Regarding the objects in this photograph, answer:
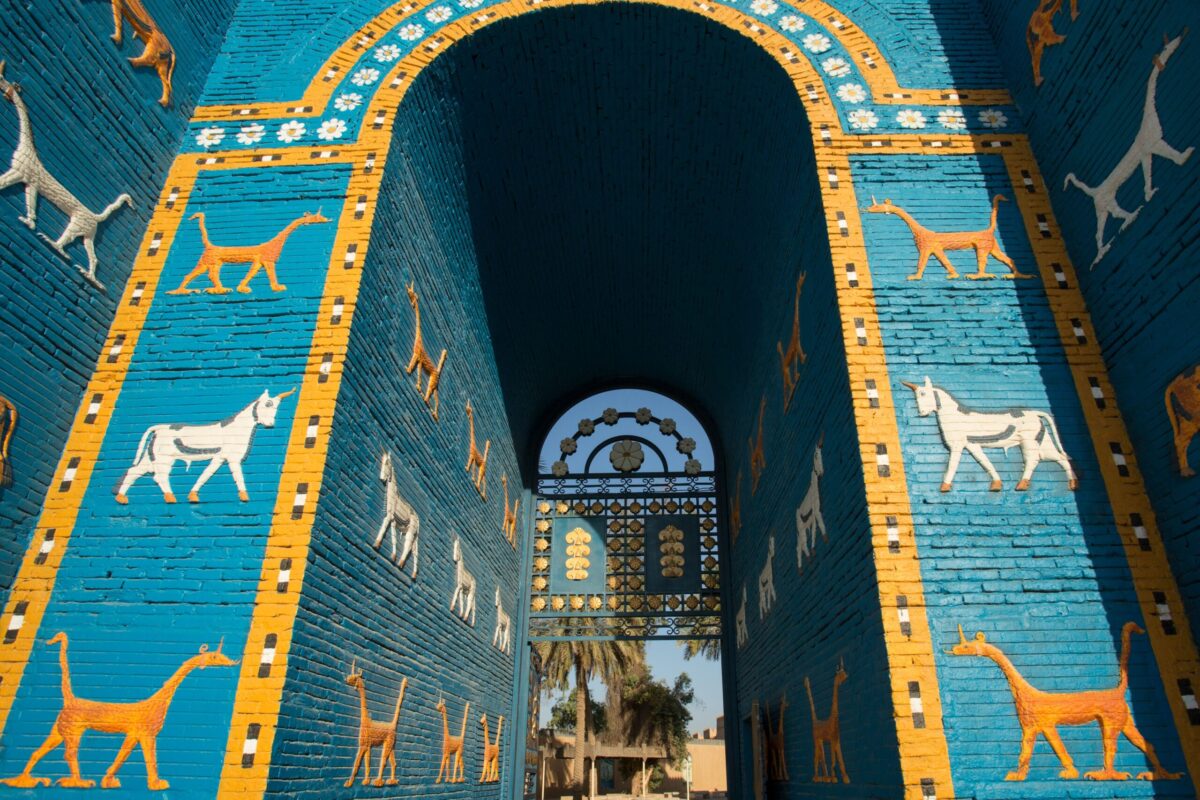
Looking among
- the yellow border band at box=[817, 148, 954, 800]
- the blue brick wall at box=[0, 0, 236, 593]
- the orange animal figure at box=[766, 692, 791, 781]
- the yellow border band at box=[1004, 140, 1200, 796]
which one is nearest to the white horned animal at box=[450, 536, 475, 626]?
the orange animal figure at box=[766, 692, 791, 781]

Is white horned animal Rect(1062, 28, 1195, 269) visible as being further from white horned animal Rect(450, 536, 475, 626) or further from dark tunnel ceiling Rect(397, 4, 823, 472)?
white horned animal Rect(450, 536, 475, 626)

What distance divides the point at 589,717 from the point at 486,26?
90.5 ft

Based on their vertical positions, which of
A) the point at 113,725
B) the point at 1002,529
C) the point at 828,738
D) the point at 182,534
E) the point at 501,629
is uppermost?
the point at 501,629

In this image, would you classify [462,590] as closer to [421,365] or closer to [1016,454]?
[421,365]

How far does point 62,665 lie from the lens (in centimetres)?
526

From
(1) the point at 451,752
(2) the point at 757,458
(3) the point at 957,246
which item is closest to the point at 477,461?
(1) the point at 451,752

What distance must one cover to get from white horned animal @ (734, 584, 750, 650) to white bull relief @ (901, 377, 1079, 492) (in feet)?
21.6

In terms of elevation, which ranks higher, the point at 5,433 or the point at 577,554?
the point at 577,554

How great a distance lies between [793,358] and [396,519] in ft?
14.4

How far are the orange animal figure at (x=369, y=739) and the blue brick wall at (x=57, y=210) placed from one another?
104 inches

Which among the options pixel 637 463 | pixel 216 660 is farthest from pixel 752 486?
pixel 216 660

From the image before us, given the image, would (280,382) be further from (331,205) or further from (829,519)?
(829,519)

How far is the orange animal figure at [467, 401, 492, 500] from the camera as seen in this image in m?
10.4

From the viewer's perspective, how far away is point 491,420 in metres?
11.7
